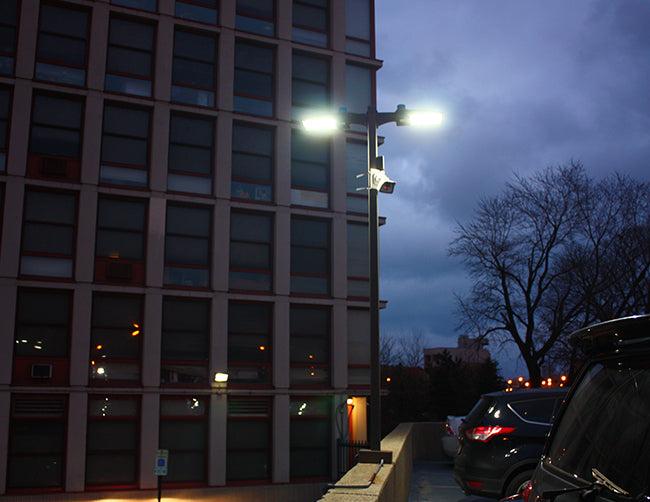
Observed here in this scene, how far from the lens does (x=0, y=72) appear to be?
23.6 metres

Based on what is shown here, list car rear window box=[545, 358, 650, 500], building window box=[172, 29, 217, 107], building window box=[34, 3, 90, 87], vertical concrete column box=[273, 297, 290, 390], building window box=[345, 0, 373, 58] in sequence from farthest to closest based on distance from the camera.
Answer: building window box=[345, 0, 373, 58] → building window box=[172, 29, 217, 107] → vertical concrete column box=[273, 297, 290, 390] → building window box=[34, 3, 90, 87] → car rear window box=[545, 358, 650, 500]

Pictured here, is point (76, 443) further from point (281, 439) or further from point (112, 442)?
point (281, 439)

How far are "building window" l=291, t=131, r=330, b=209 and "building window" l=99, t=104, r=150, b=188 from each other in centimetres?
554

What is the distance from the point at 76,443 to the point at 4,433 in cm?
213

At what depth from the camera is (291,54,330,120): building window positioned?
27.6m

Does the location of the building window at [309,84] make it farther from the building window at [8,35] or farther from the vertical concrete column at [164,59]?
the building window at [8,35]

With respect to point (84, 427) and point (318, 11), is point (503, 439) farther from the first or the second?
point (318, 11)

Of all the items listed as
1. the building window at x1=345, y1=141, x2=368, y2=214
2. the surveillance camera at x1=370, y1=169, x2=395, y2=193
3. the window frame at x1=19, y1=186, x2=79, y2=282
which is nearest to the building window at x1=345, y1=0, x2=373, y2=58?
the building window at x1=345, y1=141, x2=368, y2=214

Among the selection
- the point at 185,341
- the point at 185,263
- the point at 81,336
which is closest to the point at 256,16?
the point at 185,263

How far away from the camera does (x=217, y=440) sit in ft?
78.2

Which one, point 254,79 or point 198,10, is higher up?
point 198,10

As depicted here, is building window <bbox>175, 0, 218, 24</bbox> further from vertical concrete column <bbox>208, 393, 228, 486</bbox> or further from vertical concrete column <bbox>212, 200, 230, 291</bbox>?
vertical concrete column <bbox>208, 393, 228, 486</bbox>

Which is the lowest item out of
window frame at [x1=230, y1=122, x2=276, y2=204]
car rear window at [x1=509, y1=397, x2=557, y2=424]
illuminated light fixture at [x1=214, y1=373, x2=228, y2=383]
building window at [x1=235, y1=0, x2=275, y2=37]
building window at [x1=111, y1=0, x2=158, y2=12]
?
car rear window at [x1=509, y1=397, x2=557, y2=424]

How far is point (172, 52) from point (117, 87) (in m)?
2.41
